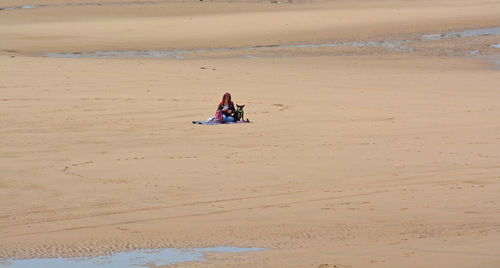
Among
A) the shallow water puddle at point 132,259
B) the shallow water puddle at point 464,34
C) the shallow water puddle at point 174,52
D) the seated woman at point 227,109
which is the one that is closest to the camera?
the shallow water puddle at point 132,259

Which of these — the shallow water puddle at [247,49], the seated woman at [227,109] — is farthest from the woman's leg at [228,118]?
the shallow water puddle at [247,49]

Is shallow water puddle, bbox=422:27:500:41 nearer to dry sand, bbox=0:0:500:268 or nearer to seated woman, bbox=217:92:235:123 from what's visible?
dry sand, bbox=0:0:500:268

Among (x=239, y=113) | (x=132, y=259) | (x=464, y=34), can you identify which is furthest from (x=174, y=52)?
(x=132, y=259)

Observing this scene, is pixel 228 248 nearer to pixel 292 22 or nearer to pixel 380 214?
pixel 380 214

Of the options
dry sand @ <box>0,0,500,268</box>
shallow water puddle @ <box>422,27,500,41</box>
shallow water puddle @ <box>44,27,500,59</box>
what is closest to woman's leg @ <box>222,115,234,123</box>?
dry sand @ <box>0,0,500,268</box>

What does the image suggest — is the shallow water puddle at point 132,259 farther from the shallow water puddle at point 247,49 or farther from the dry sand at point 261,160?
the shallow water puddle at point 247,49

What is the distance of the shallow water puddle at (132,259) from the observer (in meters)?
6.25

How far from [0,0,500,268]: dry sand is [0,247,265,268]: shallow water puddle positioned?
5.1 inches

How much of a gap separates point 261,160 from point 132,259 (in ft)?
11.9

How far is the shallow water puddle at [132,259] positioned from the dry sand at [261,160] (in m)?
0.13

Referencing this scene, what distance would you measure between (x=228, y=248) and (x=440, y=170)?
3.37 metres

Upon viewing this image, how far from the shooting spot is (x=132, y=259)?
6.36 meters

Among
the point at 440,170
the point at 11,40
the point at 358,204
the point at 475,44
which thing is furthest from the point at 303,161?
the point at 11,40

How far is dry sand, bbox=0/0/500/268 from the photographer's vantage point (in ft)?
22.2
